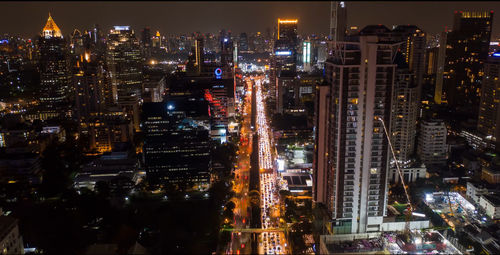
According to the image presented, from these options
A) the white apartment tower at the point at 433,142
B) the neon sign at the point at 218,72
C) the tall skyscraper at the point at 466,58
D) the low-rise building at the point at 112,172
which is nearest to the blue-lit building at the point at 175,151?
the low-rise building at the point at 112,172

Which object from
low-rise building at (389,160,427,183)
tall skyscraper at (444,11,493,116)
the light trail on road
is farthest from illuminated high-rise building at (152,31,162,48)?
low-rise building at (389,160,427,183)

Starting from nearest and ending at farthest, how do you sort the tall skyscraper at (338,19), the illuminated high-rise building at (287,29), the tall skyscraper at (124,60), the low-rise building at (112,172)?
1. the tall skyscraper at (338,19)
2. the low-rise building at (112,172)
3. the tall skyscraper at (124,60)
4. the illuminated high-rise building at (287,29)

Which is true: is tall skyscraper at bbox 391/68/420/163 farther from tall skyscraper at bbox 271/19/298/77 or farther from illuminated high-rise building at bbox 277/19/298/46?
illuminated high-rise building at bbox 277/19/298/46

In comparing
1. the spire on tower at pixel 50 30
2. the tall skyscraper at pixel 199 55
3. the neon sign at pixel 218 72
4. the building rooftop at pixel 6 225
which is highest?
the spire on tower at pixel 50 30

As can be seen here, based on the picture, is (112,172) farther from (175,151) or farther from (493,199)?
(493,199)

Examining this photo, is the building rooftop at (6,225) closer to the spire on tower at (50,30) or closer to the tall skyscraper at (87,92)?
the tall skyscraper at (87,92)

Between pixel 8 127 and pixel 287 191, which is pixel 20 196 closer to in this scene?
pixel 8 127

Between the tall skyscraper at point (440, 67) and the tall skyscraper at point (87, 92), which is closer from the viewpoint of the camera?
the tall skyscraper at point (87, 92)
